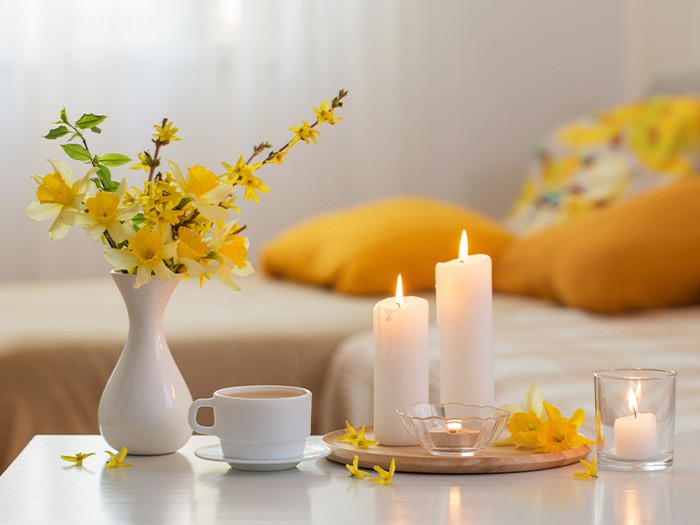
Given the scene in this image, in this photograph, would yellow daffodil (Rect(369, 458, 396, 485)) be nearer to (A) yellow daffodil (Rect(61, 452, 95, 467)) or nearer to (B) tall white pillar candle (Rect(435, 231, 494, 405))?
(B) tall white pillar candle (Rect(435, 231, 494, 405))

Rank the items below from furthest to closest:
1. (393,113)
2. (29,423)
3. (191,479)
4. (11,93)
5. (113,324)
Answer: (393,113) < (11,93) < (113,324) < (29,423) < (191,479)

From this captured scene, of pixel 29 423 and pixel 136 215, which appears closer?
pixel 136 215

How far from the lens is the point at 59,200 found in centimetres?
90

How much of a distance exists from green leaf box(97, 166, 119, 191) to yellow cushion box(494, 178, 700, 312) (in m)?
1.19

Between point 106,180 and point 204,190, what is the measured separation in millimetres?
84

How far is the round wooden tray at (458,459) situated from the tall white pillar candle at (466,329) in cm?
5

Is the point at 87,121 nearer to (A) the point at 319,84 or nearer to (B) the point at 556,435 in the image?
(B) the point at 556,435

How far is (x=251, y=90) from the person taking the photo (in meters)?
3.13

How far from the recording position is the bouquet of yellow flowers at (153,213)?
89 cm

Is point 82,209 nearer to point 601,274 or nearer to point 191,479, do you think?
point 191,479

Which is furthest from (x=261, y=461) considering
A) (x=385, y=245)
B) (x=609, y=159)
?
(x=609, y=159)

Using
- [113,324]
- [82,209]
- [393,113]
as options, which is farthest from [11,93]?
[82,209]

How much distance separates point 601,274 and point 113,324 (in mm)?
837

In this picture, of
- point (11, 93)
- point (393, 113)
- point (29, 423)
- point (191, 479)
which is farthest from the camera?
point (393, 113)
